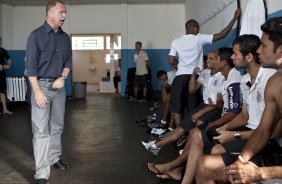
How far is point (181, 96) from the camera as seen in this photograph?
448cm

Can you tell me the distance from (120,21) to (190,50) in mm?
6744

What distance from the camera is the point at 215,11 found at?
602cm

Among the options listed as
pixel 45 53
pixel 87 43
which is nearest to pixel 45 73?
pixel 45 53

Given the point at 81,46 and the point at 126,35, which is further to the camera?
the point at 81,46

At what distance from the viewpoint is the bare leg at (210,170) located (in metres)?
1.90

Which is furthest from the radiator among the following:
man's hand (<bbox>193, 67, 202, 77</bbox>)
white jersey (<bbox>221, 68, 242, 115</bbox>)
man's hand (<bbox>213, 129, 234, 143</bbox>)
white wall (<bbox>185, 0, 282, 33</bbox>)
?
man's hand (<bbox>213, 129, 234, 143</bbox>)

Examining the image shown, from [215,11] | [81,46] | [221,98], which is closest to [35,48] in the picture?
[221,98]

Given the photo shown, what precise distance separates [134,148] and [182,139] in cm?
60

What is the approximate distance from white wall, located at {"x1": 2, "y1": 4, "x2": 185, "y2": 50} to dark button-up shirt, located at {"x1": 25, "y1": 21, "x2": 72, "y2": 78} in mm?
7928

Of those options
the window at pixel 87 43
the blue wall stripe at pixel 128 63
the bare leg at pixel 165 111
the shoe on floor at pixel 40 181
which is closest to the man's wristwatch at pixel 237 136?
the shoe on floor at pixel 40 181

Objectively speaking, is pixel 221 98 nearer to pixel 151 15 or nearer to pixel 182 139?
pixel 182 139

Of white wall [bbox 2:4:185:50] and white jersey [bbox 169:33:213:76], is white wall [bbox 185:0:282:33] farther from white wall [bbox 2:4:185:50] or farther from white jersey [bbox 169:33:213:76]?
white wall [bbox 2:4:185:50]

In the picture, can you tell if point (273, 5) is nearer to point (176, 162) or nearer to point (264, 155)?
point (176, 162)

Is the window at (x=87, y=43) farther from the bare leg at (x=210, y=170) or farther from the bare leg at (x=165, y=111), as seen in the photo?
the bare leg at (x=210, y=170)
